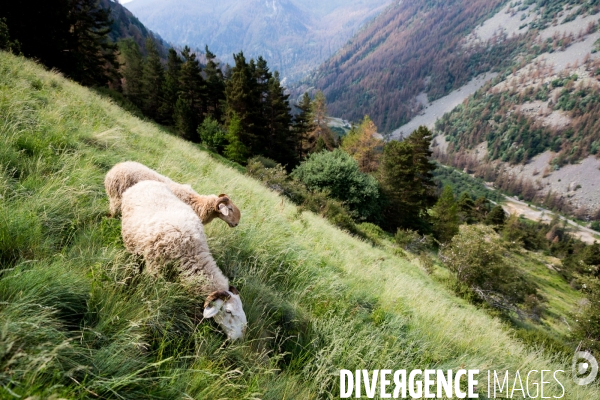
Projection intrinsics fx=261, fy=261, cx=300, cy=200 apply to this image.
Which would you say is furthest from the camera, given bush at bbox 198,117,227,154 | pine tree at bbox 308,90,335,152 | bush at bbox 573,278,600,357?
pine tree at bbox 308,90,335,152

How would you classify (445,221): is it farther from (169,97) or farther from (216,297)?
(216,297)

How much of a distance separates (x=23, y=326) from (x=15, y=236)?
103cm

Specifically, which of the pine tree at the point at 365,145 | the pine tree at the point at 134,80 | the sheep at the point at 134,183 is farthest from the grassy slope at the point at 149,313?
the pine tree at the point at 134,80

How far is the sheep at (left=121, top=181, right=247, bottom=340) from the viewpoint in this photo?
2082mm

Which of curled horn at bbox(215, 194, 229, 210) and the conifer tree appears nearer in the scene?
curled horn at bbox(215, 194, 229, 210)

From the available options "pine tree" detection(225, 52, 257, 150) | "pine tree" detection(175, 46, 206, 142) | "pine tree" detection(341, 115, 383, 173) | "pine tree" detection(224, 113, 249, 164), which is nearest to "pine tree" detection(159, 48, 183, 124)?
"pine tree" detection(175, 46, 206, 142)

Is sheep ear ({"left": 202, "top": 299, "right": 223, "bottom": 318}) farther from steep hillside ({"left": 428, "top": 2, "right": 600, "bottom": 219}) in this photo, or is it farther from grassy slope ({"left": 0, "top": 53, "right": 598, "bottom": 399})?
steep hillside ({"left": 428, "top": 2, "right": 600, "bottom": 219})

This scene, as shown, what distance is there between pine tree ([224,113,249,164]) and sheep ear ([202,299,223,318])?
26802 mm

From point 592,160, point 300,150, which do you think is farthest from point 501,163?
point 300,150

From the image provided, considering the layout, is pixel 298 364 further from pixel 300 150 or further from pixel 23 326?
pixel 300 150

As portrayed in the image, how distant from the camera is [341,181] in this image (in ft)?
83.9

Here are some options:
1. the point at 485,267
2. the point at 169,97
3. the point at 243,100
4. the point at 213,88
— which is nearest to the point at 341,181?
the point at 485,267

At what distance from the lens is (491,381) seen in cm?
330

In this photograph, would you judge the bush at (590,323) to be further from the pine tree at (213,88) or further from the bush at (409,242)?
the pine tree at (213,88)
